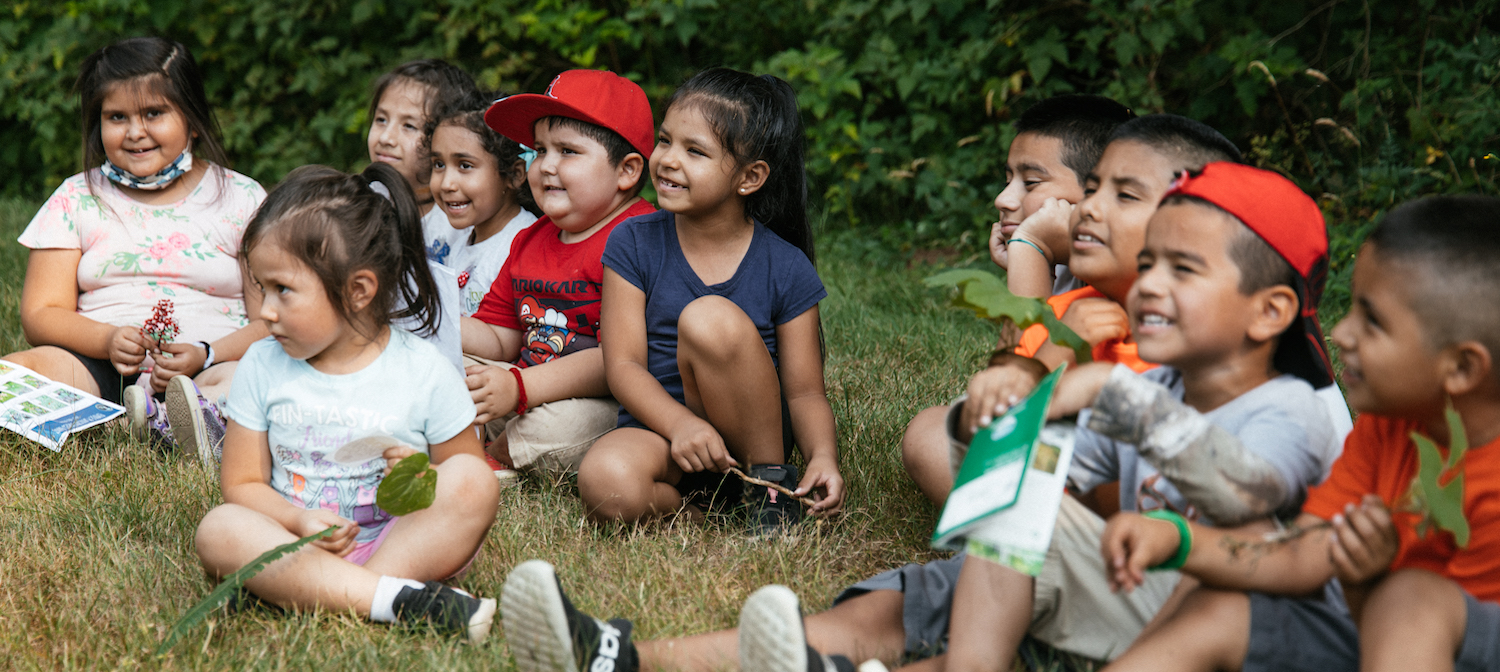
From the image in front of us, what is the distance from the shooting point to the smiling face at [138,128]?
3199 millimetres

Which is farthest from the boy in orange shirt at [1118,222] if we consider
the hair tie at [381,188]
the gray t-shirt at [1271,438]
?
the hair tie at [381,188]

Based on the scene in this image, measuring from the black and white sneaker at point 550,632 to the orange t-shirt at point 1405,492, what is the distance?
1041mm

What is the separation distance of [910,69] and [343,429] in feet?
13.4

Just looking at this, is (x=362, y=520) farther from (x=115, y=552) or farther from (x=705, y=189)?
(x=705, y=189)

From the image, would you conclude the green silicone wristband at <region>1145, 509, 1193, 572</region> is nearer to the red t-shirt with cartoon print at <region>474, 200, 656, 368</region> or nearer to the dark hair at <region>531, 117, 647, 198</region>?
the red t-shirt with cartoon print at <region>474, 200, 656, 368</region>

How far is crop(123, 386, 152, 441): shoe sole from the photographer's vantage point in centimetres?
299

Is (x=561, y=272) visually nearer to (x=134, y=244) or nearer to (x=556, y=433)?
(x=556, y=433)

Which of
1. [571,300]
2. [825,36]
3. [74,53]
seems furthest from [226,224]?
[74,53]

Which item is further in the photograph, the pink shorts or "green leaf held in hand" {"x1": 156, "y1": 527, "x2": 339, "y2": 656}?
the pink shorts

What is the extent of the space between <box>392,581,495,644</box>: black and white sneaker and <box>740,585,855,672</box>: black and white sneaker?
1.81ft

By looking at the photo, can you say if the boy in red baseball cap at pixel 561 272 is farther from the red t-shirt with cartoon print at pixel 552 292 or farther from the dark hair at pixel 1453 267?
the dark hair at pixel 1453 267

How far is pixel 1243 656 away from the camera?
1.54 meters

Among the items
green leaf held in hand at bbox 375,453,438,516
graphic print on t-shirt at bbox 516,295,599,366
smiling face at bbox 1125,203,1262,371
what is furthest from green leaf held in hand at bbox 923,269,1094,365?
graphic print on t-shirt at bbox 516,295,599,366

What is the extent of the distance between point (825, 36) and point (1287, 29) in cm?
225
